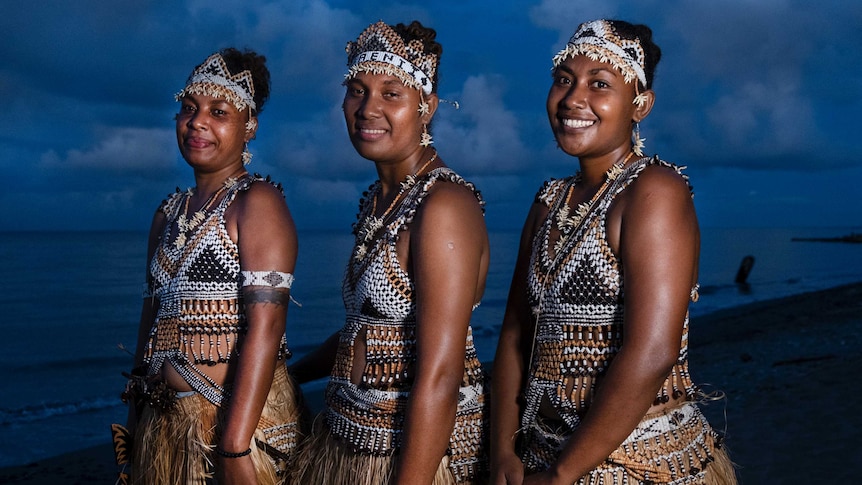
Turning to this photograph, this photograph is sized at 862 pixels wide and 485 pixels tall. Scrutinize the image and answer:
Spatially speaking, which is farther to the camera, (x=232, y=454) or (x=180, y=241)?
(x=180, y=241)

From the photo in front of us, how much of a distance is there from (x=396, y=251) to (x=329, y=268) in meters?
31.8

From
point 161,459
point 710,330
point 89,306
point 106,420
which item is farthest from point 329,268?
point 161,459

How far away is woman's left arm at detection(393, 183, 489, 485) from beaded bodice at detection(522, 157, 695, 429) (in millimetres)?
262

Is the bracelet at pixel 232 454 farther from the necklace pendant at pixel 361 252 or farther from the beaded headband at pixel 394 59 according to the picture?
the beaded headband at pixel 394 59

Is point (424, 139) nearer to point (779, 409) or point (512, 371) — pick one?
point (512, 371)

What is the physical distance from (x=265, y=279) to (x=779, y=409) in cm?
686

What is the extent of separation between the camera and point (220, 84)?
3414mm

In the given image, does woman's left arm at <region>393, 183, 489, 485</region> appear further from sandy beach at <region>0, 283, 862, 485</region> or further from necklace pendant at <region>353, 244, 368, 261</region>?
sandy beach at <region>0, 283, 862, 485</region>

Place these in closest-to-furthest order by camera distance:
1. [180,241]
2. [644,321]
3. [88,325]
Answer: [644,321] → [180,241] → [88,325]

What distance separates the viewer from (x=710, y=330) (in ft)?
54.6

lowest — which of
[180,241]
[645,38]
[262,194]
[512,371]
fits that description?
[512,371]

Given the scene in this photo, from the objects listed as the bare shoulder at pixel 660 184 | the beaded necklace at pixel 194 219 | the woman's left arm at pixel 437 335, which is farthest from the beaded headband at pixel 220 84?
the bare shoulder at pixel 660 184

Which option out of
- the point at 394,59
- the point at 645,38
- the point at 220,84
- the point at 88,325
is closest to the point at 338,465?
the point at 394,59

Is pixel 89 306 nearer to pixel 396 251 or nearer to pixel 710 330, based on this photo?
pixel 710 330
